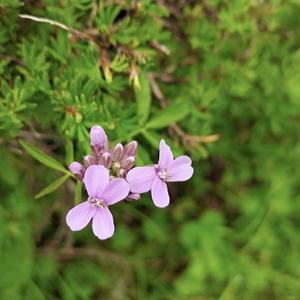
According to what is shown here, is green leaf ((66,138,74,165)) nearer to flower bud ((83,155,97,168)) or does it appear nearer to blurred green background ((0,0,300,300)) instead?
blurred green background ((0,0,300,300))

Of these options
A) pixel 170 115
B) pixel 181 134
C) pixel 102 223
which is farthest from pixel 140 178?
pixel 181 134

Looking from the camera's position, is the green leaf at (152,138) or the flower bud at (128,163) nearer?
the flower bud at (128,163)

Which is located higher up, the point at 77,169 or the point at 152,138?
the point at 77,169

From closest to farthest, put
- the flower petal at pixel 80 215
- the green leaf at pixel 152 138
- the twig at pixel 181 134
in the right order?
the flower petal at pixel 80 215 → the green leaf at pixel 152 138 → the twig at pixel 181 134

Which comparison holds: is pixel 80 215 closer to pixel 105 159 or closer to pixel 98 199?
pixel 98 199

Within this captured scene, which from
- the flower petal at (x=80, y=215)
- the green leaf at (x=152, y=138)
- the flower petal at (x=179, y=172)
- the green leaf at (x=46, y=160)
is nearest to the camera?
the flower petal at (x=80, y=215)

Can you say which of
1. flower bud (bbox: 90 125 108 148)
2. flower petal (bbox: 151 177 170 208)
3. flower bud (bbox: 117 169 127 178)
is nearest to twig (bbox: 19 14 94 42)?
flower bud (bbox: 90 125 108 148)

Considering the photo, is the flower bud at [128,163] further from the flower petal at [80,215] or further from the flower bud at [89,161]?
Answer: the flower petal at [80,215]

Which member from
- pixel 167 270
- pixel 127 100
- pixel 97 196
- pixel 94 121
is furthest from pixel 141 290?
pixel 97 196

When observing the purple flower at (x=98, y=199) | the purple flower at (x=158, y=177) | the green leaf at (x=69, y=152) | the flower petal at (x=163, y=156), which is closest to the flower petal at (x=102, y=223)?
the purple flower at (x=98, y=199)
